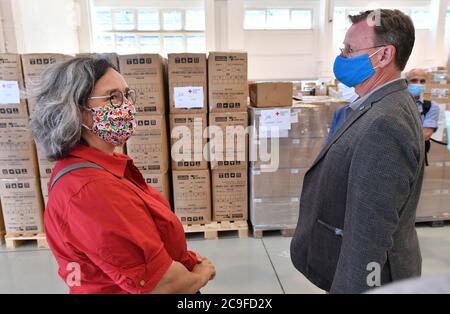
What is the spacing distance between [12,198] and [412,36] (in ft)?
12.6

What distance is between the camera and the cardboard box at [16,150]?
3209 mm

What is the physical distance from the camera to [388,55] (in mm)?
1284

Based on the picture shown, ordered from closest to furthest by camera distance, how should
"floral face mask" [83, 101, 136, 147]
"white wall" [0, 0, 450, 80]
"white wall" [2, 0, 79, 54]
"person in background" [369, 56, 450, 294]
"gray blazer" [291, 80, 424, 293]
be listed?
"person in background" [369, 56, 450, 294] → "gray blazer" [291, 80, 424, 293] → "floral face mask" [83, 101, 136, 147] → "white wall" [2, 0, 79, 54] → "white wall" [0, 0, 450, 80]

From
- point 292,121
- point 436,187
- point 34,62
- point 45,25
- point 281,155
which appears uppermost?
point 45,25

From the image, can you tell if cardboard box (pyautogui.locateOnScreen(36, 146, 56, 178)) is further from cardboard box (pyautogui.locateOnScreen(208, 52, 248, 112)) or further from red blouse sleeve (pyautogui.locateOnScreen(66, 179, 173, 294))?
Result: red blouse sleeve (pyautogui.locateOnScreen(66, 179, 173, 294))

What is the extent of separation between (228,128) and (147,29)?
6936 mm

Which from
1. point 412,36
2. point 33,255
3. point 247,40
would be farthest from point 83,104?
point 247,40

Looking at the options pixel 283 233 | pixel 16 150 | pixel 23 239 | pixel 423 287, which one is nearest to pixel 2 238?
pixel 23 239

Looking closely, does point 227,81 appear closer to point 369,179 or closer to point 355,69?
point 355,69

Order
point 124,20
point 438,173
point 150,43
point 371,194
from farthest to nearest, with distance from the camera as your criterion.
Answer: point 150,43 → point 124,20 → point 438,173 → point 371,194

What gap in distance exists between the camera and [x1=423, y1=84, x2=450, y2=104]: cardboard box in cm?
382

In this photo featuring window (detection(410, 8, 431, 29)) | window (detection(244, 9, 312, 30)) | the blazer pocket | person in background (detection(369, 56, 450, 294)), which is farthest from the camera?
window (detection(410, 8, 431, 29))

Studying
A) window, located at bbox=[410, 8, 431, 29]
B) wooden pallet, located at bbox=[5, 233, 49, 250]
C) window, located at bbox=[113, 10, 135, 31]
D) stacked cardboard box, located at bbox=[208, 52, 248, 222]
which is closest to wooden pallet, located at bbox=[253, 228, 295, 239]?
stacked cardboard box, located at bbox=[208, 52, 248, 222]

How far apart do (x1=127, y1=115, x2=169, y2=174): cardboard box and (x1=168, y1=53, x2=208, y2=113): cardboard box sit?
9.3 inches
